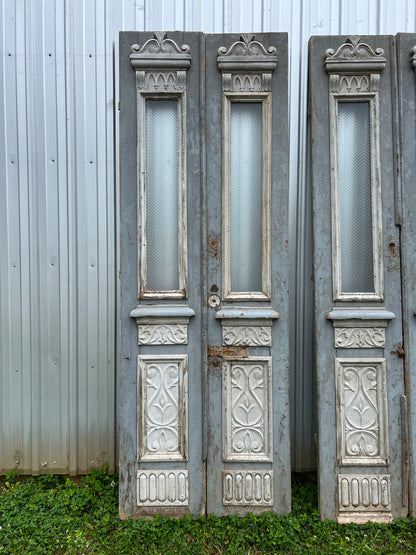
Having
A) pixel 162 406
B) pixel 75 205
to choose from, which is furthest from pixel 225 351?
pixel 75 205

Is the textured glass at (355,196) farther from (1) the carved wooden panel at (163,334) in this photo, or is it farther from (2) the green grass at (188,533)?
(2) the green grass at (188,533)

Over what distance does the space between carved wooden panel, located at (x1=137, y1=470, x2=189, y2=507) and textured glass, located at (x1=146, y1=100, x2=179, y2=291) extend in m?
1.25

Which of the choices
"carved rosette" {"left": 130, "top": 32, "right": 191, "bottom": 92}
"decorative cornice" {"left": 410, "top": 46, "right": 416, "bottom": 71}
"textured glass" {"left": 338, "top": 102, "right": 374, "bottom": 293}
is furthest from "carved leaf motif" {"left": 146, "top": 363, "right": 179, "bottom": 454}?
"decorative cornice" {"left": 410, "top": 46, "right": 416, "bottom": 71}

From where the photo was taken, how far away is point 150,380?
94.3 inches

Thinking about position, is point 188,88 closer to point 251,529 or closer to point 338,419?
point 338,419

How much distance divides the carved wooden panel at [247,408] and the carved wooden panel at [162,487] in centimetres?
35

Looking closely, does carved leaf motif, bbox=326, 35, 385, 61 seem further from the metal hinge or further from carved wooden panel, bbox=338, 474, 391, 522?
carved wooden panel, bbox=338, 474, 391, 522

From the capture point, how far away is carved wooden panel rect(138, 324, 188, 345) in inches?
93.8

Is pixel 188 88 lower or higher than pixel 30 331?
higher

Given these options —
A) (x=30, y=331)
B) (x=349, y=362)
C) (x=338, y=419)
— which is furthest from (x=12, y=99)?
(x=338, y=419)

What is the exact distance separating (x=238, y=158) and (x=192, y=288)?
96 cm

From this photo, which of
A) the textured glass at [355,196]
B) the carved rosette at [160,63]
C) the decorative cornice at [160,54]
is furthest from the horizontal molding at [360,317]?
the decorative cornice at [160,54]

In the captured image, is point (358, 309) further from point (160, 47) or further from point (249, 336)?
point (160, 47)

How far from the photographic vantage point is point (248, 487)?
92.6 inches
